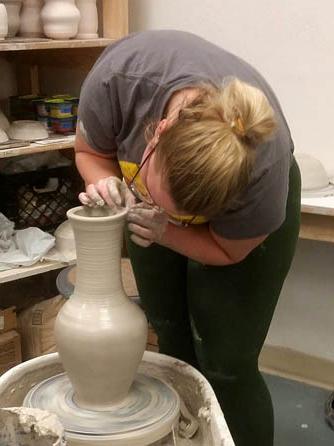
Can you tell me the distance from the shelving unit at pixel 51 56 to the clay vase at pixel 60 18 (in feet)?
0.11

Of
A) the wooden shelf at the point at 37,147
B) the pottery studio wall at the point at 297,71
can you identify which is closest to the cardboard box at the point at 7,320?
the wooden shelf at the point at 37,147

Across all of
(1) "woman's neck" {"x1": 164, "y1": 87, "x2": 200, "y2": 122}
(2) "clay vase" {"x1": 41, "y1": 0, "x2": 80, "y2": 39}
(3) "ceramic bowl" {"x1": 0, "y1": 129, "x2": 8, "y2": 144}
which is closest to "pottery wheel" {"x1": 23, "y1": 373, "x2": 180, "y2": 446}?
(1) "woman's neck" {"x1": 164, "y1": 87, "x2": 200, "y2": 122}

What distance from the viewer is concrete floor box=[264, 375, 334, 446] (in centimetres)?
192

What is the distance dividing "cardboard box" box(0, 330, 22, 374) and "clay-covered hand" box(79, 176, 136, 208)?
1.01 meters

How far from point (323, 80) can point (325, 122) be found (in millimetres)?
123

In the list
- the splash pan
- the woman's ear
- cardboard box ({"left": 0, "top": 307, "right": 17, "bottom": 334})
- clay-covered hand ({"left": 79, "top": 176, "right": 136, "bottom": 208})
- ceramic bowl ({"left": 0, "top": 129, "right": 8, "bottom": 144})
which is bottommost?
cardboard box ({"left": 0, "top": 307, "right": 17, "bottom": 334})

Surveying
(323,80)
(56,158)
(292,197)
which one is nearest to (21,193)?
(56,158)

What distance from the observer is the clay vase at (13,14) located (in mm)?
2089

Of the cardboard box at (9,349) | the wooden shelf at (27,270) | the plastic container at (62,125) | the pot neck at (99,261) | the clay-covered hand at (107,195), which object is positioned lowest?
the cardboard box at (9,349)

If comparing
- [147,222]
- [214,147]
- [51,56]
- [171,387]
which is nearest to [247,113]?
[214,147]

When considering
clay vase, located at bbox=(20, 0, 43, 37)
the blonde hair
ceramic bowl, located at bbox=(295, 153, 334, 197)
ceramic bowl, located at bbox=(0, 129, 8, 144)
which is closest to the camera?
the blonde hair

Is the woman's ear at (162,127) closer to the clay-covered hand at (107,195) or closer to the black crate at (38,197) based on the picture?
the clay-covered hand at (107,195)

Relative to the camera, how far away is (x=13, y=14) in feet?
6.91

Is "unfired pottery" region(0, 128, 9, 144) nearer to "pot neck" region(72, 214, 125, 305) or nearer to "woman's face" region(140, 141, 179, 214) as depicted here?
"pot neck" region(72, 214, 125, 305)
